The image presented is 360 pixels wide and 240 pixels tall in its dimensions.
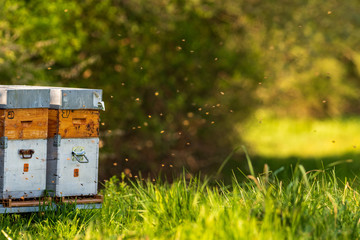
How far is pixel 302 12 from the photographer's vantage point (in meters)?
12.0

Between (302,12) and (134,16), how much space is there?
353 centimetres

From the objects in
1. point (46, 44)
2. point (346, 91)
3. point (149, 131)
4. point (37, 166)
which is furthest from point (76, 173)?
point (346, 91)

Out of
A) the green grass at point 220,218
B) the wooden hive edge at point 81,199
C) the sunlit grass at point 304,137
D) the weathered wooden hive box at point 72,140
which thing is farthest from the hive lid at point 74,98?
the sunlit grass at point 304,137

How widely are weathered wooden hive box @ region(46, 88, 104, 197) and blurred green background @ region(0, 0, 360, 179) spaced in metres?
3.66

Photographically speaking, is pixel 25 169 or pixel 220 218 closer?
pixel 220 218

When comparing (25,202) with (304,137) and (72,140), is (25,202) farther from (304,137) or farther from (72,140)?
(304,137)

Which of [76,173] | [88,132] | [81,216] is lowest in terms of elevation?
[81,216]

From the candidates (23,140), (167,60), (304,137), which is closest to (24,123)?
(23,140)

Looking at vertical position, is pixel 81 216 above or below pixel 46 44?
below

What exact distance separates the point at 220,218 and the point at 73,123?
1800 millimetres

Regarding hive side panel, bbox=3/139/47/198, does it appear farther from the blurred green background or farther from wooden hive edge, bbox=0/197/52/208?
the blurred green background

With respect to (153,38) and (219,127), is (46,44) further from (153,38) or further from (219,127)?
(219,127)

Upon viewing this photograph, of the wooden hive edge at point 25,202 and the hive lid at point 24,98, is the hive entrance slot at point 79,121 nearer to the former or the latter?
the hive lid at point 24,98

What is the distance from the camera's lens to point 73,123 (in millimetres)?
5141
